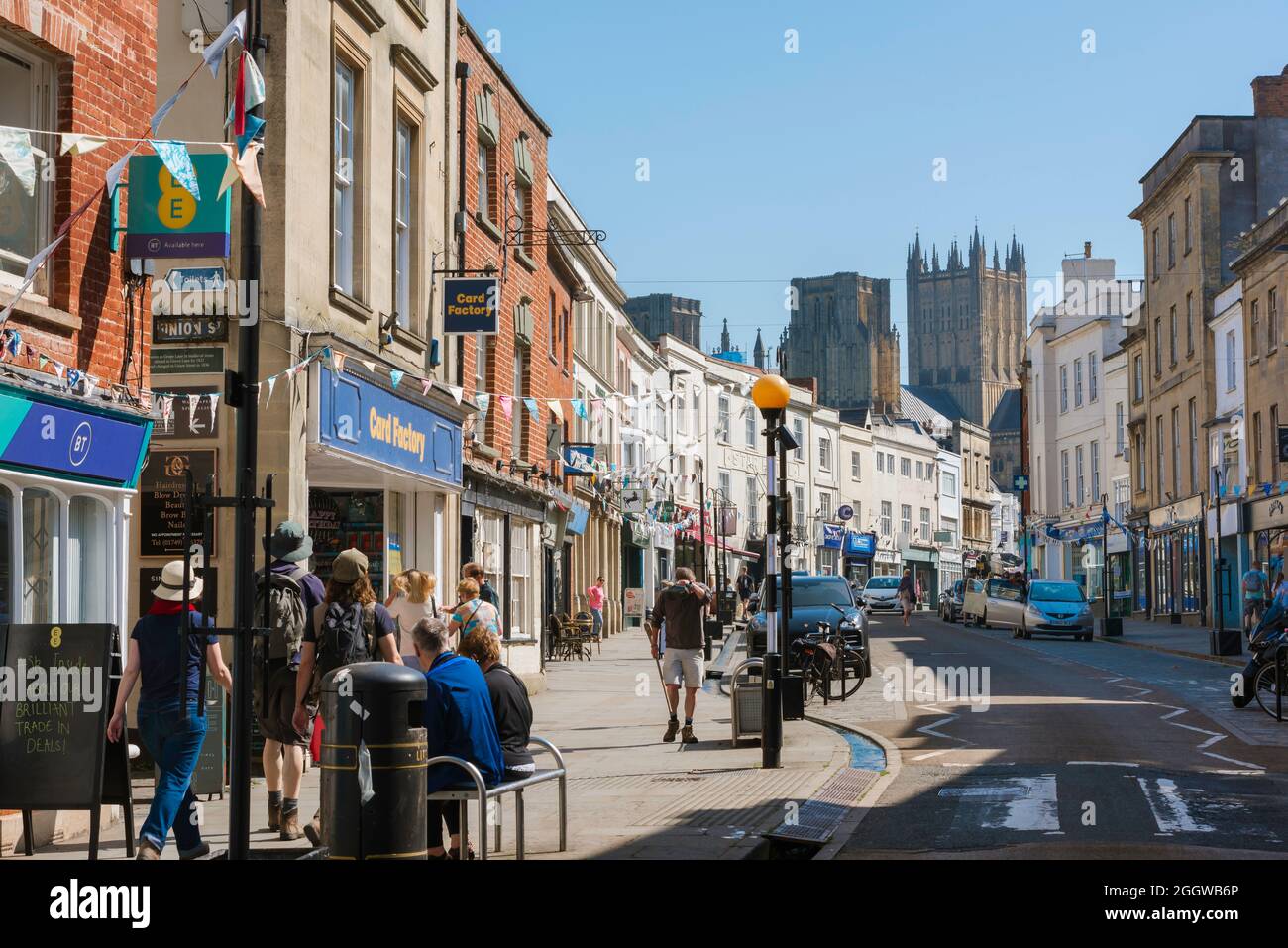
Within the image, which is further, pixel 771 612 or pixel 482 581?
pixel 482 581

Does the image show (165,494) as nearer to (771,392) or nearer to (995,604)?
(771,392)

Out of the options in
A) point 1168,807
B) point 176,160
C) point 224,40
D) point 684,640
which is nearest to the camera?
point 224,40

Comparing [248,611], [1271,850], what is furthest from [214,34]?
[1271,850]

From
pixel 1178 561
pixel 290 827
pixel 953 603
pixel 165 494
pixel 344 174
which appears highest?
pixel 344 174

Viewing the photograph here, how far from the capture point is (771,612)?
49.7 ft

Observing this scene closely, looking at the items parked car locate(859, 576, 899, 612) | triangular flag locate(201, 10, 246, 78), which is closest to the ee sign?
triangular flag locate(201, 10, 246, 78)

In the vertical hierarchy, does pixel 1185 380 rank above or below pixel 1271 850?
above

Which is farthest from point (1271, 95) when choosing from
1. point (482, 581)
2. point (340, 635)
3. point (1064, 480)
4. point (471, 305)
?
point (340, 635)

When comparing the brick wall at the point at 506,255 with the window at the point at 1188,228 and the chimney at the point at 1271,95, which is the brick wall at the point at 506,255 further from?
the chimney at the point at 1271,95

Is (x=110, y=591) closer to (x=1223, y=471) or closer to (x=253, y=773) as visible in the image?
(x=253, y=773)

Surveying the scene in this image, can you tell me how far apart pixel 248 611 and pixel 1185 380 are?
4706 centimetres

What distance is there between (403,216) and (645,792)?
31.1 feet

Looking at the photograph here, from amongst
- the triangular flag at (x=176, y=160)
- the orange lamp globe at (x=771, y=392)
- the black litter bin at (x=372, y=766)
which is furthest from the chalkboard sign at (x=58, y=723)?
the orange lamp globe at (x=771, y=392)
